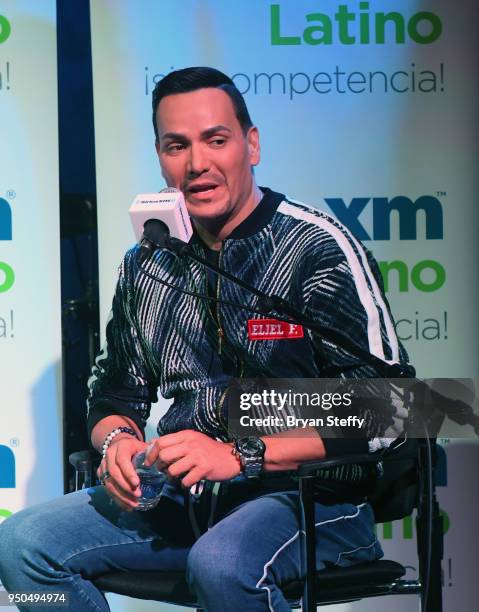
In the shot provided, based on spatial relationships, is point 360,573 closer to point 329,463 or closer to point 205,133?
point 329,463

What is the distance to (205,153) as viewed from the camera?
107 inches

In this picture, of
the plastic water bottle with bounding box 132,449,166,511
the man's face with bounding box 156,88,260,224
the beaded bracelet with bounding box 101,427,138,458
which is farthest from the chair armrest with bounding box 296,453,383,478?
the man's face with bounding box 156,88,260,224

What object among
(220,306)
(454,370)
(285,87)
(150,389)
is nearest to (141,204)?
(220,306)

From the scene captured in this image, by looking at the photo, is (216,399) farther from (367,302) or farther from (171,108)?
(171,108)

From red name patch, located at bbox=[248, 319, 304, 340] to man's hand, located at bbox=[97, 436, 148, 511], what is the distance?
0.42 meters

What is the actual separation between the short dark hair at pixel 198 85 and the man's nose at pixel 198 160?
166mm

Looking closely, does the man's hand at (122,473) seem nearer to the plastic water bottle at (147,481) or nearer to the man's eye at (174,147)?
the plastic water bottle at (147,481)

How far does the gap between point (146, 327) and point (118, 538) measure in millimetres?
608

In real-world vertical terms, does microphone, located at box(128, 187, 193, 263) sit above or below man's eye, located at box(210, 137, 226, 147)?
below

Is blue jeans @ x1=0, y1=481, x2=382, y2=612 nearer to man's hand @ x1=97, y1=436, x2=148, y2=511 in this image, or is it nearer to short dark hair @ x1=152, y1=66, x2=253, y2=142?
man's hand @ x1=97, y1=436, x2=148, y2=511

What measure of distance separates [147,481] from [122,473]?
0.24ft

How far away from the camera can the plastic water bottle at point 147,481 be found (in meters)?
2.40

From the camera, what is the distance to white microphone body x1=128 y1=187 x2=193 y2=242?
2.22 m

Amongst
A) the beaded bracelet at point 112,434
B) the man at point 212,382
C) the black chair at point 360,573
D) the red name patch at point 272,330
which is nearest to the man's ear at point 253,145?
the man at point 212,382
